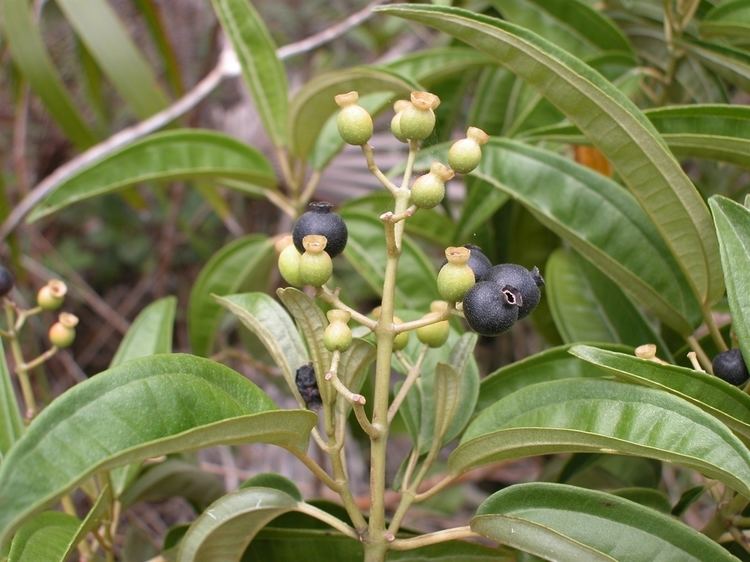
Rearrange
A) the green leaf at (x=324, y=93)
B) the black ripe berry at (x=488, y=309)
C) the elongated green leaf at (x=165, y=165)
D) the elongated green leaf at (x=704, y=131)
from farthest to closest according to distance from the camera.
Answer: the elongated green leaf at (x=165, y=165), the green leaf at (x=324, y=93), the elongated green leaf at (x=704, y=131), the black ripe berry at (x=488, y=309)

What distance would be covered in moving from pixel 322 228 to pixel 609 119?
0.31 meters

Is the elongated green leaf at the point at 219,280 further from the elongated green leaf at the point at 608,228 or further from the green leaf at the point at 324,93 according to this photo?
the elongated green leaf at the point at 608,228

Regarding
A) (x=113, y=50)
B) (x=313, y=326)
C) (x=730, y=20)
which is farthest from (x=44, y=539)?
(x=113, y=50)

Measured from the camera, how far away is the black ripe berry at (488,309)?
0.67 metres

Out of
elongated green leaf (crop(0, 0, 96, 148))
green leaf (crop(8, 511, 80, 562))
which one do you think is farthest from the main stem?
elongated green leaf (crop(0, 0, 96, 148))

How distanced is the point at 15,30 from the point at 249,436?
58.3 inches

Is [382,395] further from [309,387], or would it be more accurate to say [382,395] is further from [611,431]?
[611,431]

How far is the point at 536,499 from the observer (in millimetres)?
747

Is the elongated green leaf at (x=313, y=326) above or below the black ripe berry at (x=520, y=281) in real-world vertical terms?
below

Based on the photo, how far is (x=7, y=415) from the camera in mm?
916

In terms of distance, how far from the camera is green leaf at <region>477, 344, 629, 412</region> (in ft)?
3.06

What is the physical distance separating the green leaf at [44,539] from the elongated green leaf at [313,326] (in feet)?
0.89

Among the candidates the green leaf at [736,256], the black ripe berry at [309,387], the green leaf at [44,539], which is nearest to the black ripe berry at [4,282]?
the green leaf at [44,539]

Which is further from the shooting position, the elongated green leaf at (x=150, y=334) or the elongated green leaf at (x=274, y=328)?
the elongated green leaf at (x=150, y=334)
